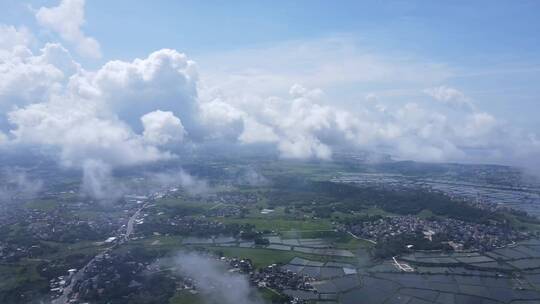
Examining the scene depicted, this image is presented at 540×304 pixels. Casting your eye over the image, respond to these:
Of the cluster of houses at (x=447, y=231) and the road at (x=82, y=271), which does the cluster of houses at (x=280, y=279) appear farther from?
the road at (x=82, y=271)

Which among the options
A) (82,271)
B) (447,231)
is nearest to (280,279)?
(82,271)

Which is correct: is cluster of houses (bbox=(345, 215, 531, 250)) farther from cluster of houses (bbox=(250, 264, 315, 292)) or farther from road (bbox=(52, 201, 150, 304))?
road (bbox=(52, 201, 150, 304))

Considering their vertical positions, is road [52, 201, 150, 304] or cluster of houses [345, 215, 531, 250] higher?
cluster of houses [345, 215, 531, 250]

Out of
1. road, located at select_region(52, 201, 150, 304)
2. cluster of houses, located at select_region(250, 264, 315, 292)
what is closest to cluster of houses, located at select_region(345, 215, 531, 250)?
cluster of houses, located at select_region(250, 264, 315, 292)

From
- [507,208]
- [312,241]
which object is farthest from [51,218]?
[507,208]

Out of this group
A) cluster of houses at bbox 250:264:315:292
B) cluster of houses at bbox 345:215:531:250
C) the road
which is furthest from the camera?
cluster of houses at bbox 345:215:531:250

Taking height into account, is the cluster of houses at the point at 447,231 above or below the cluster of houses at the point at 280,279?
above

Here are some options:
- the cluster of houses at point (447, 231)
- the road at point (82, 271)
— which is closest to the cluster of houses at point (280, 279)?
the cluster of houses at point (447, 231)

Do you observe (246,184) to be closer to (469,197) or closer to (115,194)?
(115,194)
